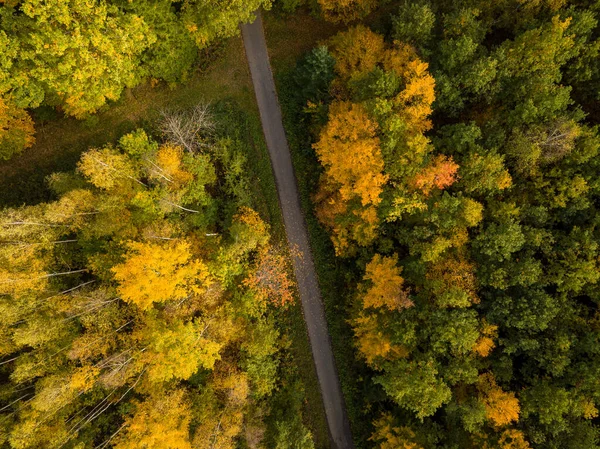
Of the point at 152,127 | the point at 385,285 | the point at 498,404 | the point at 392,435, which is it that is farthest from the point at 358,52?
the point at 392,435

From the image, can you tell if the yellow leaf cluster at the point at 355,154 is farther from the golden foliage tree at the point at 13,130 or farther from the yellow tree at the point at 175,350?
the golden foliage tree at the point at 13,130

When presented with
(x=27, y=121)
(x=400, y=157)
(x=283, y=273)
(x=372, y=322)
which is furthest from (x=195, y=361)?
(x=27, y=121)

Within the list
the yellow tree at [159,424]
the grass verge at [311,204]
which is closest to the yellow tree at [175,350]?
the yellow tree at [159,424]

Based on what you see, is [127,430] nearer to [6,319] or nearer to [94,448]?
[94,448]

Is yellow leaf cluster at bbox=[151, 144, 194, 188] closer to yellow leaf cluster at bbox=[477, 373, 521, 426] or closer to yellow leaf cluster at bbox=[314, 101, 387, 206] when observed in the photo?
yellow leaf cluster at bbox=[314, 101, 387, 206]

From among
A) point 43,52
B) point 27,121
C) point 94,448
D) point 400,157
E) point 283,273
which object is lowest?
point 94,448
